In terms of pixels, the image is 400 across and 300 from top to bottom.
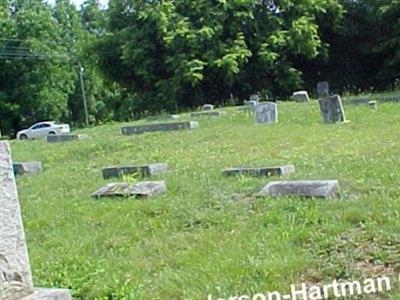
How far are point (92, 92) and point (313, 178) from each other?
3522 cm

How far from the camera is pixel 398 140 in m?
7.64

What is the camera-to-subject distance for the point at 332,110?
10.8 meters

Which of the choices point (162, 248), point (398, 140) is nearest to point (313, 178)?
point (162, 248)

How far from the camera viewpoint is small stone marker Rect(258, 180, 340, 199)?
471 cm

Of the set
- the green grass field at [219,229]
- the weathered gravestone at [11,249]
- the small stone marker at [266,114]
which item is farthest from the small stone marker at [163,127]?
the weathered gravestone at [11,249]

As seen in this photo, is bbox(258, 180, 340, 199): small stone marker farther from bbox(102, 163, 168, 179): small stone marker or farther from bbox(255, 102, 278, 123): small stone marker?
bbox(255, 102, 278, 123): small stone marker

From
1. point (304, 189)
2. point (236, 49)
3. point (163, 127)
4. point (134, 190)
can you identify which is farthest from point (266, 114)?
point (236, 49)

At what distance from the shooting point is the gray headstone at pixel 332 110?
10703 millimetres

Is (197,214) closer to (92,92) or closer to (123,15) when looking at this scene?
(123,15)

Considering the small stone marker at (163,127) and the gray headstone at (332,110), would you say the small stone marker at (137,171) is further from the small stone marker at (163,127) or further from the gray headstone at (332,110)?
the small stone marker at (163,127)

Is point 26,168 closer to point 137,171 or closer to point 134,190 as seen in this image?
point 137,171

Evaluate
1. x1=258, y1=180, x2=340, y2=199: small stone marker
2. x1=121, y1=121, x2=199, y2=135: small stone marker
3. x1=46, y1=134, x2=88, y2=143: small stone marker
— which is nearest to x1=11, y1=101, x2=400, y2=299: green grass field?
x1=258, y1=180, x2=340, y2=199: small stone marker

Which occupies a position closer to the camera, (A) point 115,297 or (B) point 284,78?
(A) point 115,297

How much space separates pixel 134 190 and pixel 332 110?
20.0ft
